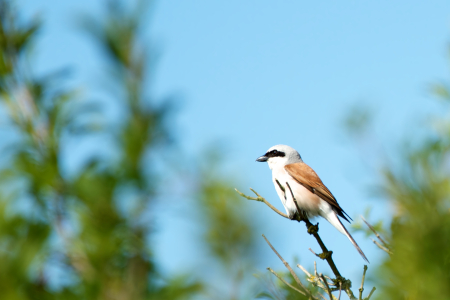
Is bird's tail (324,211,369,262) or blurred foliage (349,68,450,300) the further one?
bird's tail (324,211,369,262)

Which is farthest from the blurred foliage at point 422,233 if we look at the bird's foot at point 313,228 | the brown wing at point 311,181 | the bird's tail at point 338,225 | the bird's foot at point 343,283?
the brown wing at point 311,181

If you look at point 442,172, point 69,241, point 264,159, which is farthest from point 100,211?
point 264,159

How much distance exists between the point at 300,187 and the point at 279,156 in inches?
26.8

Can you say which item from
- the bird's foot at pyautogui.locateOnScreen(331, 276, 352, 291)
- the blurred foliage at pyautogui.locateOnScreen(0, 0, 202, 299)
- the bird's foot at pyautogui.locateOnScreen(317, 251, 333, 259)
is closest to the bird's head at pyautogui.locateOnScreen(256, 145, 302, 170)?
the bird's foot at pyautogui.locateOnScreen(317, 251, 333, 259)

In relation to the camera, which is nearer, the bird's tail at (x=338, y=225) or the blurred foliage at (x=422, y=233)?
the blurred foliage at (x=422, y=233)

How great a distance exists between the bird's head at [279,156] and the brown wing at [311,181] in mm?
159

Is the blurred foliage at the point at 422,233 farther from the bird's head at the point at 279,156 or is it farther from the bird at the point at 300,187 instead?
the bird's head at the point at 279,156

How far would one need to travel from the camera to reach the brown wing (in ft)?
16.9

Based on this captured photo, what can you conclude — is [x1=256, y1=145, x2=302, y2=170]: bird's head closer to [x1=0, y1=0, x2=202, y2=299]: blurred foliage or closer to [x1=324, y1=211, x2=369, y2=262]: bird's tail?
[x1=324, y1=211, x2=369, y2=262]: bird's tail

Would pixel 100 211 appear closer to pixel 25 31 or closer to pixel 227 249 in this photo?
pixel 227 249

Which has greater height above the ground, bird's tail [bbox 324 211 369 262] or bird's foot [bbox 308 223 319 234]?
bird's tail [bbox 324 211 369 262]

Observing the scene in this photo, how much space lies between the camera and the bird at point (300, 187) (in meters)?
4.97

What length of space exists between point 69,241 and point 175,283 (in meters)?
0.45

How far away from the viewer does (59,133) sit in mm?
2152
